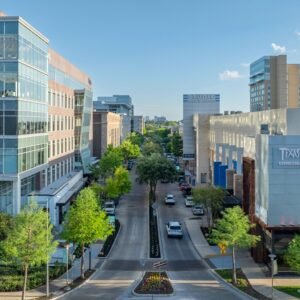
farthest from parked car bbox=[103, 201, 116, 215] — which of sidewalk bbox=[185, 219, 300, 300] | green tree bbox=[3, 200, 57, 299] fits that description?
green tree bbox=[3, 200, 57, 299]

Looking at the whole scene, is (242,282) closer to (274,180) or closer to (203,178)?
(274,180)

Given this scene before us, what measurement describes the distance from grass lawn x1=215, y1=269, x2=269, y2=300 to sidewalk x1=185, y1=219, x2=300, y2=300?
13.3 inches

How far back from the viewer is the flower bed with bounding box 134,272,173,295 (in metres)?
28.4

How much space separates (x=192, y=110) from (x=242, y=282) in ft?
268

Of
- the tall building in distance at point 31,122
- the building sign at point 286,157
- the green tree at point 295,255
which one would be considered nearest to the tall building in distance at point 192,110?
the tall building in distance at point 31,122

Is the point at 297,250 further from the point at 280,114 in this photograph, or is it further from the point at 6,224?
the point at 6,224

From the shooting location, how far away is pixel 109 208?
5744 cm

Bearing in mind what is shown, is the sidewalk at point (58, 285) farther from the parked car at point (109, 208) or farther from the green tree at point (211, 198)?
the parked car at point (109, 208)

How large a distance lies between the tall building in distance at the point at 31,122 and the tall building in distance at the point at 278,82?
101587 millimetres

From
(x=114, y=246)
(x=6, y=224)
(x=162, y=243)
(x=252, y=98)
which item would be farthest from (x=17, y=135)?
(x=252, y=98)

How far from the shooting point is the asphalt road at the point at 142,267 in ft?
94.0

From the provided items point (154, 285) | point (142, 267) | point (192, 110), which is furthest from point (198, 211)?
point (192, 110)

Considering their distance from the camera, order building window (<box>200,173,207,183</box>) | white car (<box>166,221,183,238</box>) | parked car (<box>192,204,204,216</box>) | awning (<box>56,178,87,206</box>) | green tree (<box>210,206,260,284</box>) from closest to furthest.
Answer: green tree (<box>210,206,260,284</box>) → white car (<box>166,221,183,238</box>) → awning (<box>56,178,87,206</box>) → parked car (<box>192,204,204,216</box>) → building window (<box>200,173,207,183</box>)

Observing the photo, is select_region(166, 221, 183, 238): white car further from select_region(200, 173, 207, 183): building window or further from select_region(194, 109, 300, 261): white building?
select_region(200, 173, 207, 183): building window
